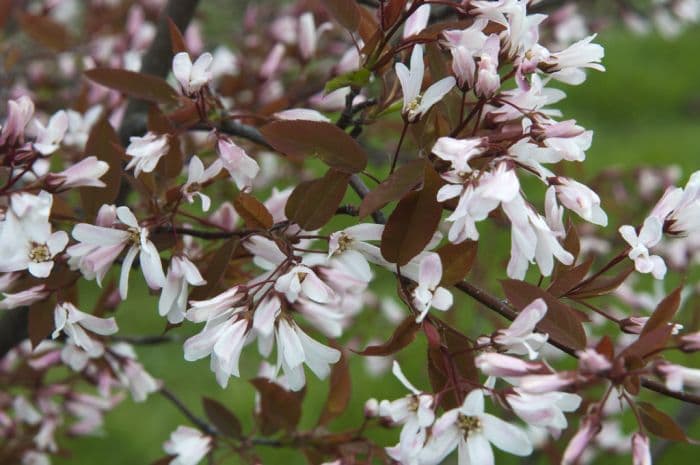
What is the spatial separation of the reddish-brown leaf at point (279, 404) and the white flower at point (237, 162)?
39cm

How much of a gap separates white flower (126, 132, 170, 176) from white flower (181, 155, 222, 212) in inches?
1.6

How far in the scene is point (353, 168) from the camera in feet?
2.80

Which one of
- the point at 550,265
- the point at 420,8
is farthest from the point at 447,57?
the point at 550,265

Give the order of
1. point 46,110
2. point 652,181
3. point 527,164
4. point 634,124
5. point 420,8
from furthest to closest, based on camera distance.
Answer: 1. point 634,124
2. point 652,181
3. point 46,110
4. point 420,8
5. point 527,164

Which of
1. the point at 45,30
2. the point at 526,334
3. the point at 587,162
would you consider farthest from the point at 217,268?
the point at 587,162

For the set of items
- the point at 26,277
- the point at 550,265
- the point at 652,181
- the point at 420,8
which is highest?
the point at 420,8

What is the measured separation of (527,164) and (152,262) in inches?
16.1

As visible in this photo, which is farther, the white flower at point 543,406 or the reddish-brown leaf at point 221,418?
the reddish-brown leaf at point 221,418

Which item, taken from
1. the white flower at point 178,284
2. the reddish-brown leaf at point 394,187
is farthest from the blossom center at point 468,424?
the white flower at point 178,284

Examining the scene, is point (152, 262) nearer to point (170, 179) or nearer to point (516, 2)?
point (170, 179)

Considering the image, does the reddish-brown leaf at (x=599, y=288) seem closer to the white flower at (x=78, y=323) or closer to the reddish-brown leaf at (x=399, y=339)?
the reddish-brown leaf at (x=399, y=339)

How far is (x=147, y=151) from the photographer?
36.0 inches

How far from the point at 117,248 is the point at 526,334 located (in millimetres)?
456

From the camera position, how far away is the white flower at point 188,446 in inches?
45.1
